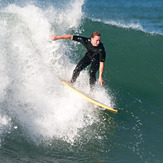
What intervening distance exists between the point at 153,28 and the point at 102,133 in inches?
345

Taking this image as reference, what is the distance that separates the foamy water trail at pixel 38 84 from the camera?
631cm

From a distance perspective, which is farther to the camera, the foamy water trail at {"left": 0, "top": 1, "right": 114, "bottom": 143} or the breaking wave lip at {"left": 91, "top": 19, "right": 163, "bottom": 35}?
the breaking wave lip at {"left": 91, "top": 19, "right": 163, "bottom": 35}

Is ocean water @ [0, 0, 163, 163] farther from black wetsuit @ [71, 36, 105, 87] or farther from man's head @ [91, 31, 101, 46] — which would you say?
man's head @ [91, 31, 101, 46]

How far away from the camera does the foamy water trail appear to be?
249 inches

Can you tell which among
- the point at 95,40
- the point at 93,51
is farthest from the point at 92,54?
the point at 95,40

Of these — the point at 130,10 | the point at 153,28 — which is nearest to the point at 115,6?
the point at 130,10

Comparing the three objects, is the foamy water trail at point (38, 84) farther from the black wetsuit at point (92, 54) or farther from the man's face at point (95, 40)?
the man's face at point (95, 40)

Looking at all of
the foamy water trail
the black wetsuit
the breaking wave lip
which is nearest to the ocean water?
the foamy water trail

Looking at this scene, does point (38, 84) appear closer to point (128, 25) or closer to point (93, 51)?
point (93, 51)

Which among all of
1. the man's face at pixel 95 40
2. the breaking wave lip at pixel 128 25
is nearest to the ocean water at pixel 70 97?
the breaking wave lip at pixel 128 25

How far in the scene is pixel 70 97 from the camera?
288 inches

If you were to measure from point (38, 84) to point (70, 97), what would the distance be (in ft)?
3.30

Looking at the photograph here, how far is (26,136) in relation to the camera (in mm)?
5887

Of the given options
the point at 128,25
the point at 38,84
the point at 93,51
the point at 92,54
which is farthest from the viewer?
the point at 128,25
